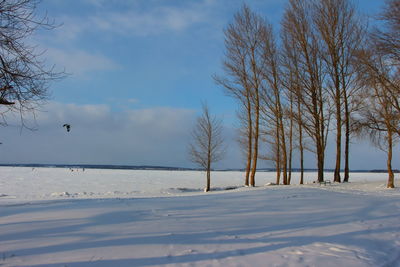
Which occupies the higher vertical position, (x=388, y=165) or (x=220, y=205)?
(x=388, y=165)

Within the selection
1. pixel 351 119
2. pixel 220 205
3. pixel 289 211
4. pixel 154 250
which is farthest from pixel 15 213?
pixel 351 119

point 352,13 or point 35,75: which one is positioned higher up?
point 352,13

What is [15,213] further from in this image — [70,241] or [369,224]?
[369,224]

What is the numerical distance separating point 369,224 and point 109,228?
213 inches

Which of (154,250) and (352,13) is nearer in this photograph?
(154,250)

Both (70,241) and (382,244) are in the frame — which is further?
(382,244)

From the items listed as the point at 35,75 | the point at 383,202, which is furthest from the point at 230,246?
the point at 383,202

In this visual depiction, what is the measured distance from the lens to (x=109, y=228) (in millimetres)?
5672

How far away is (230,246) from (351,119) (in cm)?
1696

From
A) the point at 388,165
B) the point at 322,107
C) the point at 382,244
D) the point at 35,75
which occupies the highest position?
the point at 322,107

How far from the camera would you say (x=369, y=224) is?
22.8ft

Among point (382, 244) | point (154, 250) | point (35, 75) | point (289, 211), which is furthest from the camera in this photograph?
point (289, 211)

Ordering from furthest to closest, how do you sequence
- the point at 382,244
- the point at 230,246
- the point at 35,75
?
1. the point at 35,75
2. the point at 382,244
3. the point at 230,246

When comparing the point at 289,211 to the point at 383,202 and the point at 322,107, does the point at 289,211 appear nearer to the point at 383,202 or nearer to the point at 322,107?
the point at 383,202
